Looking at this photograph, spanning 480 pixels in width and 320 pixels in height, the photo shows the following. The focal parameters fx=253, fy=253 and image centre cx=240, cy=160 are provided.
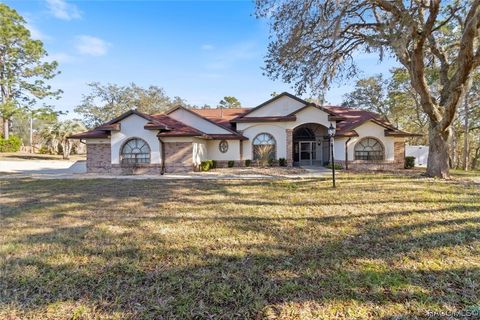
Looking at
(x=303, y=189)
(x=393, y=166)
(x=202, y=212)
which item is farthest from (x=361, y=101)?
(x=202, y=212)

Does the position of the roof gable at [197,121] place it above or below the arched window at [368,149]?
above

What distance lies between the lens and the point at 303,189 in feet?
33.1

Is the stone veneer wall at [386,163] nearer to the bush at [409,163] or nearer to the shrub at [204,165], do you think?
the bush at [409,163]

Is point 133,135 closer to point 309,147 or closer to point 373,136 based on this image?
point 309,147

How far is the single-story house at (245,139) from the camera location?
17344mm

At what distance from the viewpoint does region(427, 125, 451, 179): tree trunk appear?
12.6m

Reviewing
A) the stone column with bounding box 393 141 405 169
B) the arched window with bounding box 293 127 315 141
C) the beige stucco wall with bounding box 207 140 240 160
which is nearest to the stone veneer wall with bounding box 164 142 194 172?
the beige stucco wall with bounding box 207 140 240 160

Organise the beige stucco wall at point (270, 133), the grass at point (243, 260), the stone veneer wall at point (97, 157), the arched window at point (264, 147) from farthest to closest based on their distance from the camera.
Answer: the arched window at point (264, 147)
the beige stucco wall at point (270, 133)
the stone veneer wall at point (97, 157)
the grass at point (243, 260)

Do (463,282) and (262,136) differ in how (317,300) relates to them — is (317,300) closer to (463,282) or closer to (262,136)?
(463,282)

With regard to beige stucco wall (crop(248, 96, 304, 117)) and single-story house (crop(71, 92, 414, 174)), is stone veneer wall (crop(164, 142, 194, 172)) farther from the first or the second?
beige stucco wall (crop(248, 96, 304, 117))

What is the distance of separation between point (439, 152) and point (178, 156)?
1517 cm

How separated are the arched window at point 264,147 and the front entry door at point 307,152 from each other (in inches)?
133

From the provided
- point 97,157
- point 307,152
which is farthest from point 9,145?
point 307,152

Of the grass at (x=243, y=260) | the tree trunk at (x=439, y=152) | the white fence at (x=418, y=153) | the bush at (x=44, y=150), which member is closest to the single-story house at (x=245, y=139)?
the tree trunk at (x=439, y=152)
